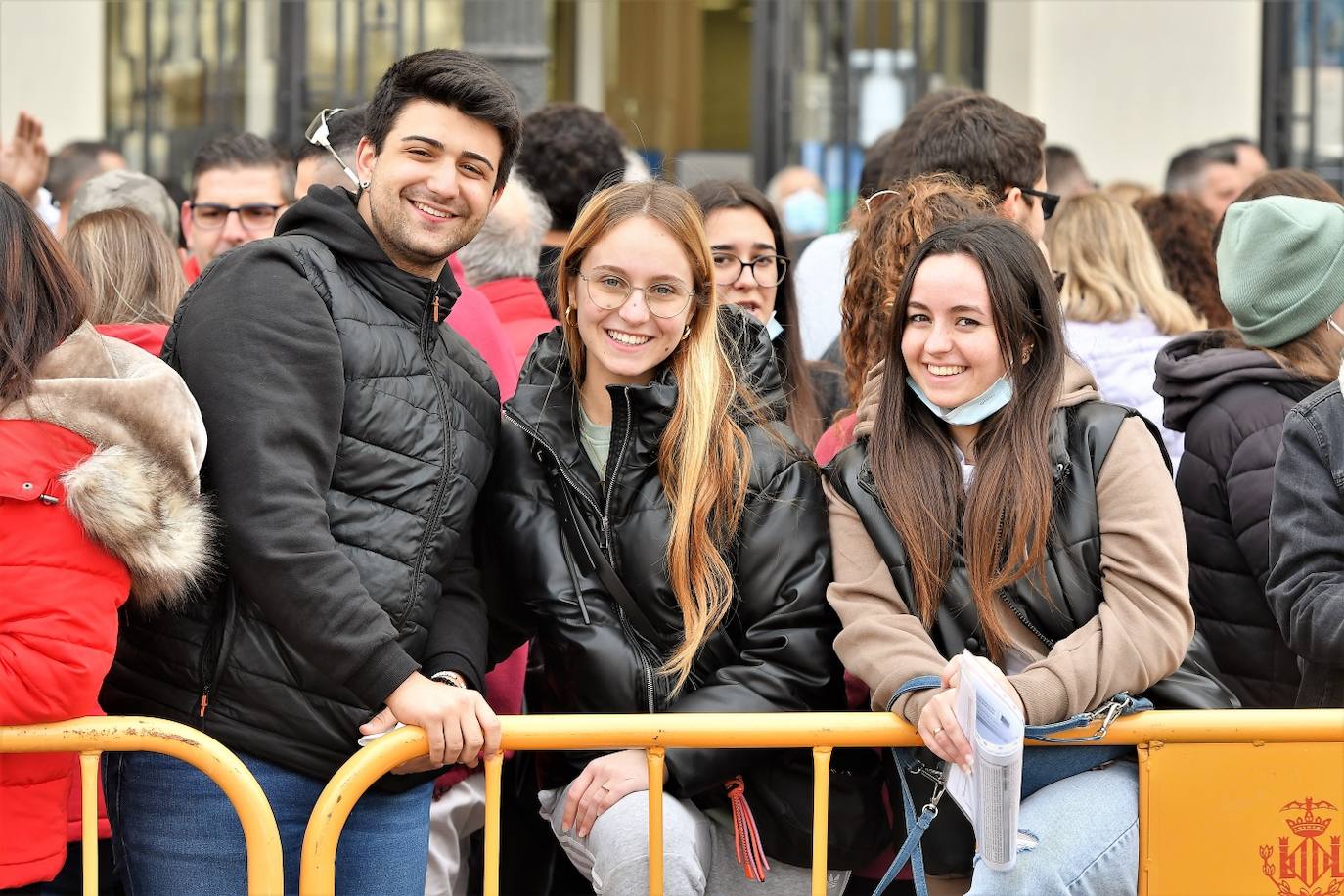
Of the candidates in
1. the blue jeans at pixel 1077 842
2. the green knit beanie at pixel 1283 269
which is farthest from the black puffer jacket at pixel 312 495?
the green knit beanie at pixel 1283 269

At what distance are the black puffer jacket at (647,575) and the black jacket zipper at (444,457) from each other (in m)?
0.22

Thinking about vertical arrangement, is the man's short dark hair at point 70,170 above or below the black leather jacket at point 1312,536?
above

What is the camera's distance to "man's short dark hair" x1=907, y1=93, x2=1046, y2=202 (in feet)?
12.9

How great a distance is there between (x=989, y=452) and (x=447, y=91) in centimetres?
124

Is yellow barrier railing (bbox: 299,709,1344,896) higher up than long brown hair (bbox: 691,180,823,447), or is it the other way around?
long brown hair (bbox: 691,180,823,447)

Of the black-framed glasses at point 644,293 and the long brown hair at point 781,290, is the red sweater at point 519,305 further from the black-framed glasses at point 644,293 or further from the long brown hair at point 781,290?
the black-framed glasses at point 644,293

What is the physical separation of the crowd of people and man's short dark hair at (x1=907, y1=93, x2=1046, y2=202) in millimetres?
417

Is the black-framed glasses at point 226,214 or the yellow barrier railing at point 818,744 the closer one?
the yellow barrier railing at point 818,744

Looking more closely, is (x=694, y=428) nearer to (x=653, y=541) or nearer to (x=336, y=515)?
(x=653, y=541)

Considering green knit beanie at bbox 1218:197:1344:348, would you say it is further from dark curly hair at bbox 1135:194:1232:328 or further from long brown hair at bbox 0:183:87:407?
long brown hair at bbox 0:183:87:407

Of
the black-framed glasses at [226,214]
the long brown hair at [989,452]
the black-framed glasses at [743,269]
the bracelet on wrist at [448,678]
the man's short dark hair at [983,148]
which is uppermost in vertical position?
the man's short dark hair at [983,148]

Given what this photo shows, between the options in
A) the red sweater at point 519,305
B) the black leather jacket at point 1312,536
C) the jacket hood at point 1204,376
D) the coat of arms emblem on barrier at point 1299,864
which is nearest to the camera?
the coat of arms emblem on barrier at point 1299,864

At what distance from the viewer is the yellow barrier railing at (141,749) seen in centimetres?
260

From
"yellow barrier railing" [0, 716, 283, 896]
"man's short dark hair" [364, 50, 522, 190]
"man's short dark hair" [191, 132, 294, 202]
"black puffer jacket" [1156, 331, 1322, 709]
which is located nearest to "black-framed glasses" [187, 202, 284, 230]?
"man's short dark hair" [191, 132, 294, 202]
